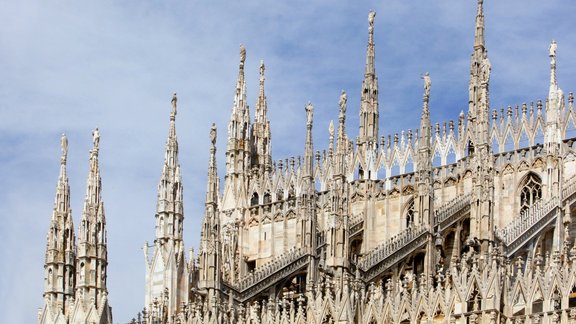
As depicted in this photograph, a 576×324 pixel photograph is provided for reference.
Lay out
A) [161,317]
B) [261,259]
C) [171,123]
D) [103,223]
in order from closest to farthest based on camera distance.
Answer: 1. [161,317]
2. [103,223]
3. [171,123]
4. [261,259]

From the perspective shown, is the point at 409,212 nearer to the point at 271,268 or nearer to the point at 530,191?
the point at 530,191

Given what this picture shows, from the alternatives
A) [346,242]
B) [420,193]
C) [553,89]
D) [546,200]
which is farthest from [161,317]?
[553,89]

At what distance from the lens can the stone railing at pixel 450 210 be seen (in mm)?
48869

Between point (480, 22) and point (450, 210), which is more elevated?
point (480, 22)

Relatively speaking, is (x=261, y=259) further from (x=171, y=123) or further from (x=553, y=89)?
(x=553, y=89)

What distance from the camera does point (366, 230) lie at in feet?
177

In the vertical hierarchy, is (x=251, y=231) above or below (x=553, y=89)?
below

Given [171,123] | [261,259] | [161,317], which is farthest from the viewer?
[261,259]

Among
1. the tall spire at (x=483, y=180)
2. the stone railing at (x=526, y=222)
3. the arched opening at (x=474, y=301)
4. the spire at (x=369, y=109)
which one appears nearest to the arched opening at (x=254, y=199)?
the spire at (x=369, y=109)

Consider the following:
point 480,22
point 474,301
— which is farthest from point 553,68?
point 474,301

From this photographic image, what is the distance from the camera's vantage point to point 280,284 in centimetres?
4888

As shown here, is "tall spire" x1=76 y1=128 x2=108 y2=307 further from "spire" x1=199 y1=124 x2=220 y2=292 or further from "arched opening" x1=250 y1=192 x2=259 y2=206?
"arched opening" x1=250 y1=192 x2=259 y2=206

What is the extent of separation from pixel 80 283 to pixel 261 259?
12.7 meters

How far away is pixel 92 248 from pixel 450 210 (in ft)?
41.0
